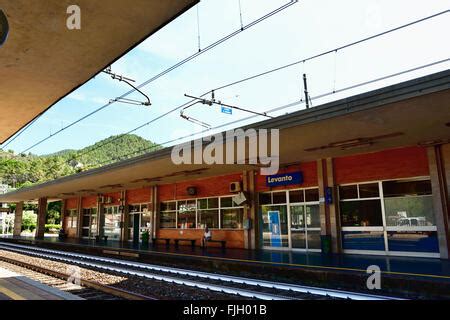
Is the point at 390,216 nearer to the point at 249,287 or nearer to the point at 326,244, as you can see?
the point at 326,244

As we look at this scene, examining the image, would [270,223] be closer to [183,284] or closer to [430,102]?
[183,284]

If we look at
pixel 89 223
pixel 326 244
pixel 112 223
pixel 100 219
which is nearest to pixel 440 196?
pixel 326 244

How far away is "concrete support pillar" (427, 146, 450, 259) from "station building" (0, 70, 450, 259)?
3 centimetres

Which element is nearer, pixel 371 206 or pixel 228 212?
pixel 371 206

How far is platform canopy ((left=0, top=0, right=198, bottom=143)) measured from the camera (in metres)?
4.08

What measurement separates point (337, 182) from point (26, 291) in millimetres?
10954

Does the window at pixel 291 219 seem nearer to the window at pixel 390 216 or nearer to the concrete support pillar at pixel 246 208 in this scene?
the concrete support pillar at pixel 246 208

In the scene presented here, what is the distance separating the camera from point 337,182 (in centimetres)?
1391

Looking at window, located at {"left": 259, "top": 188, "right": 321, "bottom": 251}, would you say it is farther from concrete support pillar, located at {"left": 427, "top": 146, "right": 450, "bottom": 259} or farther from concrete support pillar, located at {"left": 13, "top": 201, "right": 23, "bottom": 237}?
concrete support pillar, located at {"left": 13, "top": 201, "right": 23, "bottom": 237}

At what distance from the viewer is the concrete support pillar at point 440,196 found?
11.0 meters

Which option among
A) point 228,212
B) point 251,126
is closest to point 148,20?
point 251,126

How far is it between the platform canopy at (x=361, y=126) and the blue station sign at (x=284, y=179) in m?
0.54

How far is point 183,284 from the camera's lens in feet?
30.5
